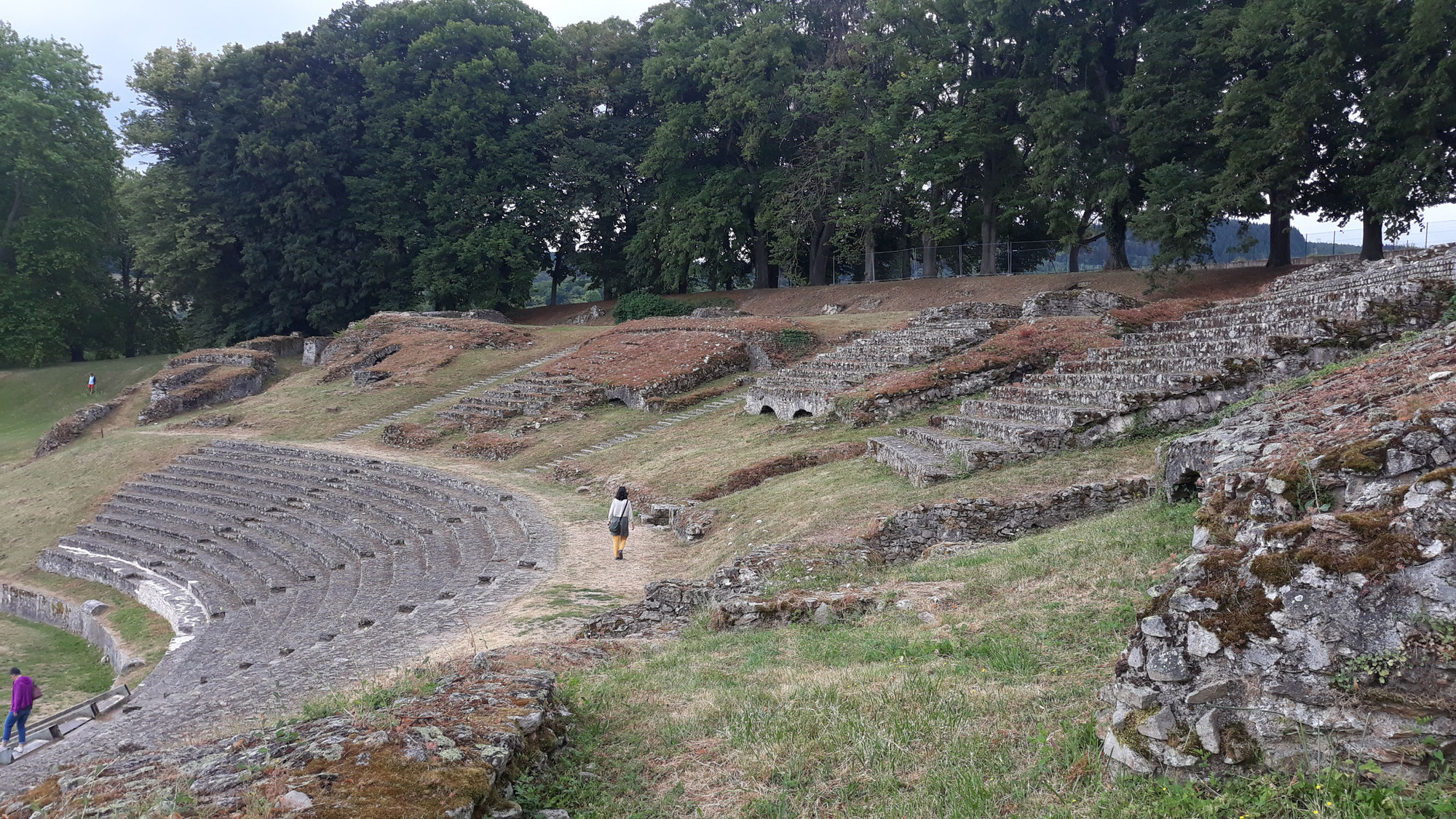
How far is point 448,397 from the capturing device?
30172mm

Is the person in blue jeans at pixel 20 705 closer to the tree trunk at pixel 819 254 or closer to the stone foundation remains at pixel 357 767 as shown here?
the stone foundation remains at pixel 357 767

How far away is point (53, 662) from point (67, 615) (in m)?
2.43

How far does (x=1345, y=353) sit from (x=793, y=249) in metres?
28.5

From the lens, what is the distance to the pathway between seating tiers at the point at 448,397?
1090 inches

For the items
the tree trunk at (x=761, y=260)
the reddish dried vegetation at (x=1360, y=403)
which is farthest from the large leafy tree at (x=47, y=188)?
the reddish dried vegetation at (x=1360, y=403)

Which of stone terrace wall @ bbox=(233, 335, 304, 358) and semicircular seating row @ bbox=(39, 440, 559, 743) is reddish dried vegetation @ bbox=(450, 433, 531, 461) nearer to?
semicircular seating row @ bbox=(39, 440, 559, 743)

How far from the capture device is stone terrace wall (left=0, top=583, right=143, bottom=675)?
15.2 meters

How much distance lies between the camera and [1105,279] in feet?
102

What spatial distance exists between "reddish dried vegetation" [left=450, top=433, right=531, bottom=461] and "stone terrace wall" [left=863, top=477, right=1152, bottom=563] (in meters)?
14.6

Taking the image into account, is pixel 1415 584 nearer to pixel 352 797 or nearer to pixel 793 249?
pixel 352 797

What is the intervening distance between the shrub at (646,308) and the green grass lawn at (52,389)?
2399 cm

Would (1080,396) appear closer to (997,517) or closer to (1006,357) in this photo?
(997,517)

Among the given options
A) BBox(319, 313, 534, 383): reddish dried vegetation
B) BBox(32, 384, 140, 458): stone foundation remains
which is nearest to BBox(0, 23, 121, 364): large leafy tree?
BBox(32, 384, 140, 458): stone foundation remains

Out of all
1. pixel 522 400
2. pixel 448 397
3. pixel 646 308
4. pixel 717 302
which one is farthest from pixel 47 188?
pixel 717 302
